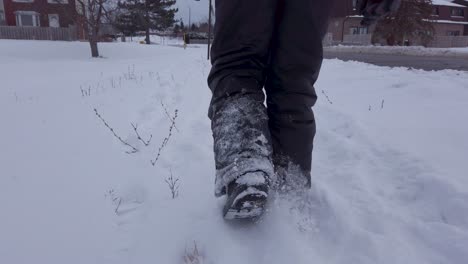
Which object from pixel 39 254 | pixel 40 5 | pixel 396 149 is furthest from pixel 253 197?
pixel 40 5

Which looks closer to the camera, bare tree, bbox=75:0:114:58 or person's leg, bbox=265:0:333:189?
person's leg, bbox=265:0:333:189

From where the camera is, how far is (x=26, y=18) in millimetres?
31203

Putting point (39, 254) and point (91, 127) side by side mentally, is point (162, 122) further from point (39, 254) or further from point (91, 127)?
point (39, 254)

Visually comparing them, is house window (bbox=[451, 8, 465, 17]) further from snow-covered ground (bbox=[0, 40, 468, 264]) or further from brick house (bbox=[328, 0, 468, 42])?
snow-covered ground (bbox=[0, 40, 468, 264])

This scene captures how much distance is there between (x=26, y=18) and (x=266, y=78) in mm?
36687

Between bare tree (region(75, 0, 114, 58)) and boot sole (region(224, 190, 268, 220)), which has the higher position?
bare tree (region(75, 0, 114, 58))

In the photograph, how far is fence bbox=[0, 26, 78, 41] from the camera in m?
25.5

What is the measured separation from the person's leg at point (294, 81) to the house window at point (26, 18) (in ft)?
118

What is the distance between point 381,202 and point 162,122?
5.95 ft

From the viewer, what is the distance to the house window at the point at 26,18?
30594mm

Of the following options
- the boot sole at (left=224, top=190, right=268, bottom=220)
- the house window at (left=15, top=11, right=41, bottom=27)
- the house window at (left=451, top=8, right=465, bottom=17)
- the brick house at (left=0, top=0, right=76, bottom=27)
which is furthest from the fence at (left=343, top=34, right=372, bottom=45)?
the boot sole at (left=224, top=190, right=268, bottom=220)

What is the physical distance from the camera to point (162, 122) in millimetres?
2662

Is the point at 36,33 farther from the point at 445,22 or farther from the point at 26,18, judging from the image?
the point at 445,22

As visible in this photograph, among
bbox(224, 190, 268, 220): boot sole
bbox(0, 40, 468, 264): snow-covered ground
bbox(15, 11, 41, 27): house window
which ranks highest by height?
bbox(15, 11, 41, 27): house window
